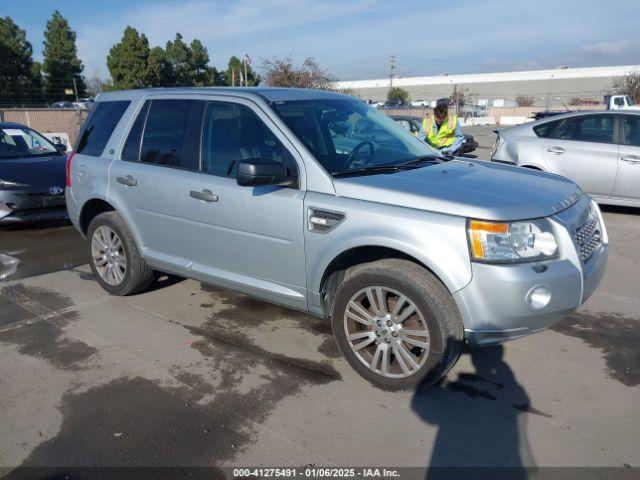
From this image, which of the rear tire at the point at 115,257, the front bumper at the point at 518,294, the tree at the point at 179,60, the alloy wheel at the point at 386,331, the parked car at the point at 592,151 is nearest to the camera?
the front bumper at the point at 518,294

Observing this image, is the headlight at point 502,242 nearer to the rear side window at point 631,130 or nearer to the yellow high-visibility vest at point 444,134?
the yellow high-visibility vest at point 444,134

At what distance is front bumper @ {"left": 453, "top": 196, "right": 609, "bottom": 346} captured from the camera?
2930 millimetres

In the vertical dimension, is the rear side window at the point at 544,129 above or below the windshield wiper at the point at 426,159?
above

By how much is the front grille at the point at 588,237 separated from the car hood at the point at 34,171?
6769 millimetres

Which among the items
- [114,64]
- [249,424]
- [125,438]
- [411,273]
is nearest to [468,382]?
[411,273]

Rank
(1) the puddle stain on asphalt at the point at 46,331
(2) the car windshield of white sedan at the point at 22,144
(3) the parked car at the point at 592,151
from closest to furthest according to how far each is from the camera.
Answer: (1) the puddle stain on asphalt at the point at 46,331 → (3) the parked car at the point at 592,151 → (2) the car windshield of white sedan at the point at 22,144

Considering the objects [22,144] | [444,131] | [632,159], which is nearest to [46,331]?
[22,144]

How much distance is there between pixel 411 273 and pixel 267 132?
1.51 meters

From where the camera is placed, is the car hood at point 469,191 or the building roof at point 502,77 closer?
the car hood at point 469,191

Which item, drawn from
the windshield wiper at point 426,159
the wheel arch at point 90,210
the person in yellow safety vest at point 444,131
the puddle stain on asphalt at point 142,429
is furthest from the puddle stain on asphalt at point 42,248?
the person in yellow safety vest at point 444,131

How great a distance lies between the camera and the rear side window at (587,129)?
785 centimetres

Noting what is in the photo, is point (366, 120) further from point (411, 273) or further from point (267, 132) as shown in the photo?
point (411, 273)

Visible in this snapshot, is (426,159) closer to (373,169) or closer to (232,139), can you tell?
(373,169)

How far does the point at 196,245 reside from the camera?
4262 millimetres
